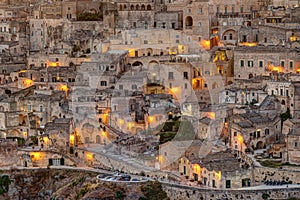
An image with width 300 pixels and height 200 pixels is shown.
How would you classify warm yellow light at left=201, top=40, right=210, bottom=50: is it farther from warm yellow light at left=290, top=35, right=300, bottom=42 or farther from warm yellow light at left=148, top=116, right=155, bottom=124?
warm yellow light at left=148, top=116, right=155, bottom=124

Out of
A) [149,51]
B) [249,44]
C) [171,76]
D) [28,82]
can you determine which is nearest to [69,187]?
[171,76]

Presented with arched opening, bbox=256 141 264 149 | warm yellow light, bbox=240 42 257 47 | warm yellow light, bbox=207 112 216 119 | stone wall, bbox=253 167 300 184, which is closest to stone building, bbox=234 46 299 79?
warm yellow light, bbox=240 42 257 47

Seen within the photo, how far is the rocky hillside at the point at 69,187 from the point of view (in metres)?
53.5

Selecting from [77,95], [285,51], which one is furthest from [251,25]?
[77,95]

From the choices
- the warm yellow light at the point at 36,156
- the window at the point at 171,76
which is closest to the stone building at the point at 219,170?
the warm yellow light at the point at 36,156

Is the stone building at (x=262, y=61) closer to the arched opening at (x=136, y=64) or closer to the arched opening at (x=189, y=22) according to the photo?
the arched opening at (x=136, y=64)

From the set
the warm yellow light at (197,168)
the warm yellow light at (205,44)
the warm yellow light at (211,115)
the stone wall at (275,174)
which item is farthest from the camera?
the warm yellow light at (205,44)

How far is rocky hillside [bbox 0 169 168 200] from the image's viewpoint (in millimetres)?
53500

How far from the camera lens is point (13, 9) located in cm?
8481

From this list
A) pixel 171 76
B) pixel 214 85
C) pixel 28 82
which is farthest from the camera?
pixel 28 82

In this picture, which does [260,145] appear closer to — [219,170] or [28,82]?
[219,170]

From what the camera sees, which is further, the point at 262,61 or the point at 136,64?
the point at 136,64

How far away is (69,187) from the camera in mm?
56844

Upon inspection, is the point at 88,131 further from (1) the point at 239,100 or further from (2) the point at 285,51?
(2) the point at 285,51
